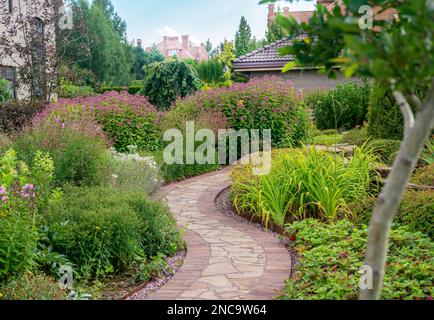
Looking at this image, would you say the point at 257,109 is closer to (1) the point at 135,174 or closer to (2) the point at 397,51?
(1) the point at 135,174

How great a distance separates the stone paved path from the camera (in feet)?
13.4

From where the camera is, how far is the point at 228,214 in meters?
6.93

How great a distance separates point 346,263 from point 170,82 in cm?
1450

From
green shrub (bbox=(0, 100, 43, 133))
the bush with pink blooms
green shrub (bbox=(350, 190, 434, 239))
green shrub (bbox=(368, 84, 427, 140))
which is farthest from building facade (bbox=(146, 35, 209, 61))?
green shrub (bbox=(350, 190, 434, 239))

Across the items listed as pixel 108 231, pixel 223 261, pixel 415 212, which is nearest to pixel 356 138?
pixel 415 212

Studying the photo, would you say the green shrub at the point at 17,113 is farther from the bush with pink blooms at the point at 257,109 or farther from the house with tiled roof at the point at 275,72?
the house with tiled roof at the point at 275,72

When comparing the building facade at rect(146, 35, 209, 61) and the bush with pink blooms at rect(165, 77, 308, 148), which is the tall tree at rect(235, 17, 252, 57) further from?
the building facade at rect(146, 35, 209, 61)

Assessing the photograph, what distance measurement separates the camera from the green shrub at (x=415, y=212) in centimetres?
515

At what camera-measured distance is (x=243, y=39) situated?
129 ft

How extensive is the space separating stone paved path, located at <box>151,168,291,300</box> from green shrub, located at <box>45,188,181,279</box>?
400 mm

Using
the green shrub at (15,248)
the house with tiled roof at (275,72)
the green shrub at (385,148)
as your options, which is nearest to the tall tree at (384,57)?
the green shrub at (15,248)

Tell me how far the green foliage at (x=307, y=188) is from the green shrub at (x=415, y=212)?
0.30 metres

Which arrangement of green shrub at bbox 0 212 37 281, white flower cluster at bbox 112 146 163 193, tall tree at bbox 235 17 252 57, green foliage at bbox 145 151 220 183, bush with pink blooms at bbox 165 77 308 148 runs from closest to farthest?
1. green shrub at bbox 0 212 37 281
2. white flower cluster at bbox 112 146 163 193
3. green foliage at bbox 145 151 220 183
4. bush with pink blooms at bbox 165 77 308 148
5. tall tree at bbox 235 17 252 57

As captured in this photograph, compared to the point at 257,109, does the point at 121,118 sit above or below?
below
